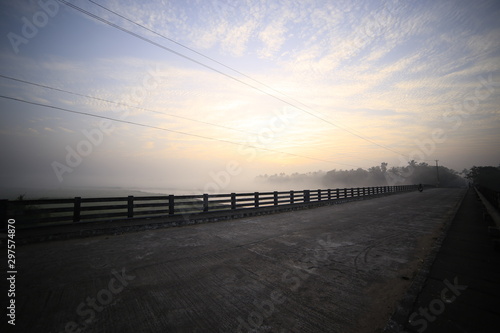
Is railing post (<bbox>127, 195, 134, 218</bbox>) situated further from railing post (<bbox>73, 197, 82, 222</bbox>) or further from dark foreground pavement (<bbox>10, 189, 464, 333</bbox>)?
dark foreground pavement (<bbox>10, 189, 464, 333</bbox>)

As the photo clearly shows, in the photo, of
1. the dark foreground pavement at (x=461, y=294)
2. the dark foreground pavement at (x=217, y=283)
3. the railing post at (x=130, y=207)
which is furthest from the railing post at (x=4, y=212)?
the dark foreground pavement at (x=461, y=294)

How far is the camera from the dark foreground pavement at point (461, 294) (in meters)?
2.46

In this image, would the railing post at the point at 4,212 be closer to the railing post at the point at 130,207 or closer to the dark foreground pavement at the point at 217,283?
the dark foreground pavement at the point at 217,283

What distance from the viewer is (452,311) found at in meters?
→ 2.71

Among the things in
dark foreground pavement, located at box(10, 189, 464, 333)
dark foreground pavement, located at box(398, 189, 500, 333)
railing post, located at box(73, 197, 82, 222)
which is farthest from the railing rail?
dark foreground pavement, located at box(398, 189, 500, 333)

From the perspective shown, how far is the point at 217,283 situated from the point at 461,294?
401 centimetres

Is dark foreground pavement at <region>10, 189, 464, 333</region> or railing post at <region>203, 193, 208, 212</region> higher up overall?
railing post at <region>203, 193, 208, 212</region>

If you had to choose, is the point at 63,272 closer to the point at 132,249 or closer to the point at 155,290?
the point at 132,249

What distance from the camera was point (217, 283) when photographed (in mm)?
3660

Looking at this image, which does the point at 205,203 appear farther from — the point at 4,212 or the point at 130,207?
the point at 4,212

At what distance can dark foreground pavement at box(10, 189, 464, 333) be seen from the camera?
104 inches

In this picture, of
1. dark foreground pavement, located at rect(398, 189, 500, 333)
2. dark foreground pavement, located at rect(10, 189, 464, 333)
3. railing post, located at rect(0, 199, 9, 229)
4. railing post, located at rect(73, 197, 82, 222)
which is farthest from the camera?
railing post, located at rect(73, 197, 82, 222)

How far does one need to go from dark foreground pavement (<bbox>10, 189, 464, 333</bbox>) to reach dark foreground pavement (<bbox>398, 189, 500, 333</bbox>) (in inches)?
11.2

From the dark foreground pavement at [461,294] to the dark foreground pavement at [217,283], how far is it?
0.94 feet
